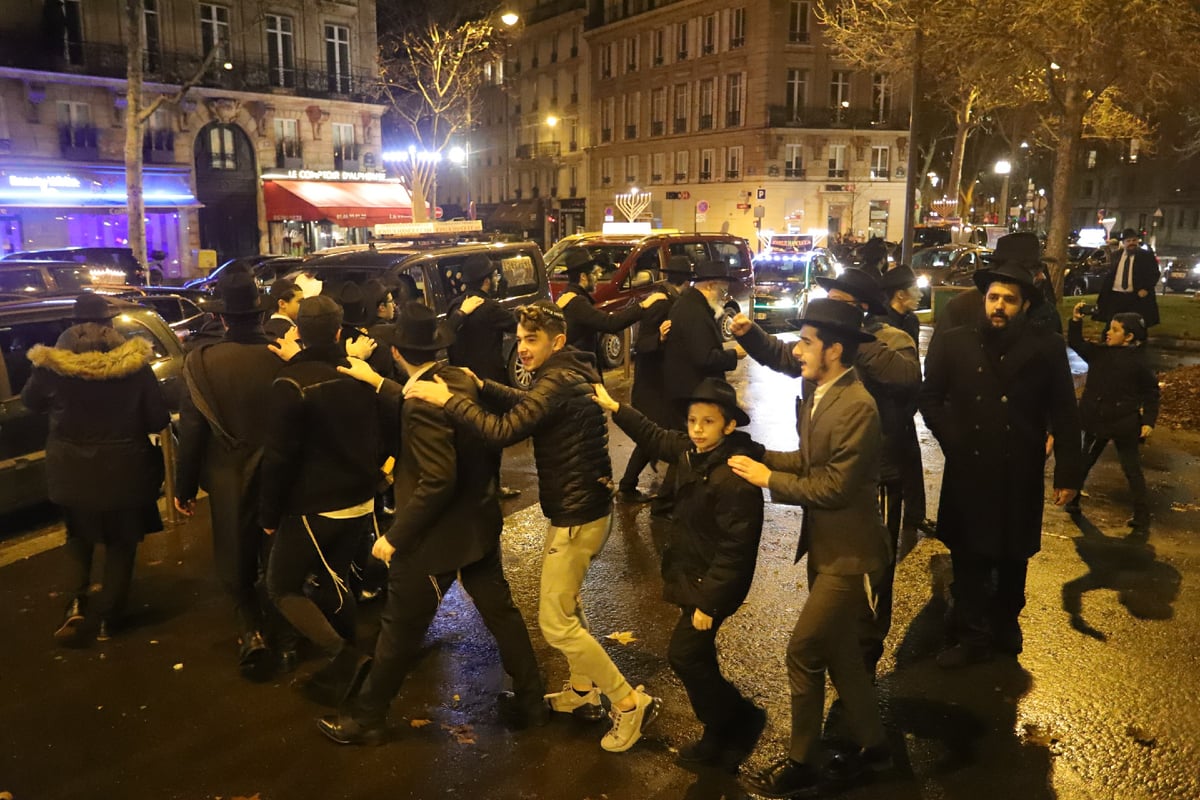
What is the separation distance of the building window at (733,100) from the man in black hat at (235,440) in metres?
47.7

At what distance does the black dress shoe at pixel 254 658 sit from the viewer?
15.4 feet

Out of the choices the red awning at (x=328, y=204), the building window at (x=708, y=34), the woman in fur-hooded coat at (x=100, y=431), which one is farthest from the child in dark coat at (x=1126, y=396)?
the building window at (x=708, y=34)

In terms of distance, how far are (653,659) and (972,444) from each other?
1958 mm

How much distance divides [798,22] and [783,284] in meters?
34.5

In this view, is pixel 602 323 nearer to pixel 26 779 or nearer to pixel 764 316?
pixel 26 779

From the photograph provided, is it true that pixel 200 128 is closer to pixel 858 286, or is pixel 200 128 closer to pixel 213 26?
pixel 213 26

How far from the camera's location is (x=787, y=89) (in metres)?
48.2

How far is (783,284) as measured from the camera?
18250 millimetres

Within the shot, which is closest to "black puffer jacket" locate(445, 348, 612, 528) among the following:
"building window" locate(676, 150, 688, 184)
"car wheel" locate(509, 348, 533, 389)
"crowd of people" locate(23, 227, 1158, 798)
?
"crowd of people" locate(23, 227, 1158, 798)

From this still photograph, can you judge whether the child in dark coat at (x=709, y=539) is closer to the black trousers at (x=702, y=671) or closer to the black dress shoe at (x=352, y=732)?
the black trousers at (x=702, y=671)

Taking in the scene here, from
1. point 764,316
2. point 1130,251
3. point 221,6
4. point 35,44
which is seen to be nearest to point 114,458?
point 1130,251

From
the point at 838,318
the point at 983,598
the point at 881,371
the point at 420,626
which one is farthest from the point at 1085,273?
the point at 420,626

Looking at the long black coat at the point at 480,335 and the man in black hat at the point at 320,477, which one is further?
the long black coat at the point at 480,335

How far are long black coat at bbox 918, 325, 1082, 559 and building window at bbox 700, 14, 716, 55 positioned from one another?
4922 centimetres
